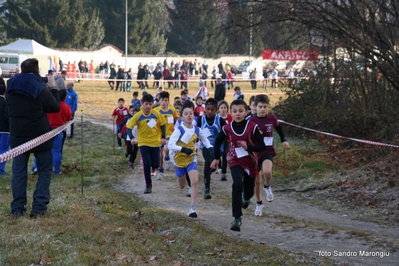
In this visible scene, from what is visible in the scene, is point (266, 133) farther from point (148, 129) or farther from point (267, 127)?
point (148, 129)

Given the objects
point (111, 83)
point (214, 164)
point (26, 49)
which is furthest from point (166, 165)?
point (26, 49)

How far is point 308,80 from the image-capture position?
24.0 metres

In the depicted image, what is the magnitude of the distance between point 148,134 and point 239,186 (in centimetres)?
411

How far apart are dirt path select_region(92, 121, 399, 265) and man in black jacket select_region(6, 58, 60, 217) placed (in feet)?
8.11

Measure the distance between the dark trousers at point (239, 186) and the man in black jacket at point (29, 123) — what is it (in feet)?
8.25

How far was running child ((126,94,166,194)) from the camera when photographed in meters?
12.8

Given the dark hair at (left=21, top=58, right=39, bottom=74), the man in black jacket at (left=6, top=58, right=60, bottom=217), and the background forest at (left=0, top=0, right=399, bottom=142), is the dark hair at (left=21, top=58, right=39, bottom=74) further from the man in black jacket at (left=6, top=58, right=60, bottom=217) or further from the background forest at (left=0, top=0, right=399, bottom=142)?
the background forest at (left=0, top=0, right=399, bottom=142)

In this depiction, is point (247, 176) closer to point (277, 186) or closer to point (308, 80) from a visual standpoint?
point (277, 186)

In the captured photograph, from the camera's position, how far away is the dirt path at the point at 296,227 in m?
8.18

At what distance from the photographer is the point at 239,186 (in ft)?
29.7

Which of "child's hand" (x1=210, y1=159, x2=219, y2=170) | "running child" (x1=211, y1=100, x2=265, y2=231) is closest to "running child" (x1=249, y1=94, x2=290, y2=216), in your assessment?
"running child" (x1=211, y1=100, x2=265, y2=231)

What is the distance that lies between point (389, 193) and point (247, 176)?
3.50 metres

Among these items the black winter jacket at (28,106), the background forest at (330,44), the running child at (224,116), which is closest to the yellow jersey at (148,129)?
the running child at (224,116)

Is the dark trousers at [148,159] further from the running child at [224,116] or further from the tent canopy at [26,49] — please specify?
the tent canopy at [26,49]
